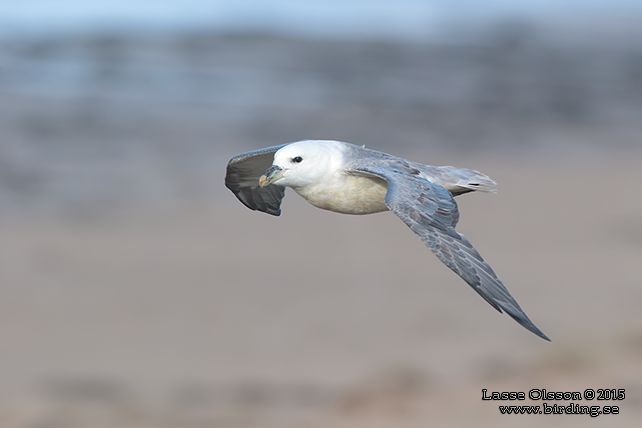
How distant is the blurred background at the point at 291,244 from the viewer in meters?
15.5

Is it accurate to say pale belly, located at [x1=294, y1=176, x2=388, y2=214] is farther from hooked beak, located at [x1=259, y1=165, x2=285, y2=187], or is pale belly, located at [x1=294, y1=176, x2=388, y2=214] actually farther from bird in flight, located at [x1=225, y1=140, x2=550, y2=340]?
hooked beak, located at [x1=259, y1=165, x2=285, y2=187]

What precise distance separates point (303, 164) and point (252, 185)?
135 centimetres

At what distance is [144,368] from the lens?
16.3m

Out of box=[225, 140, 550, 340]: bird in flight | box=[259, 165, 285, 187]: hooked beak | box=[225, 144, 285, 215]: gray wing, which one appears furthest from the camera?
box=[225, 144, 285, 215]: gray wing

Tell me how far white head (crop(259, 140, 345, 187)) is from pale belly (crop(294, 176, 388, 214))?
0.08m

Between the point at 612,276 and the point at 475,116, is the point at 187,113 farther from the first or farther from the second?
the point at 612,276

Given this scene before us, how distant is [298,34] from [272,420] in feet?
88.2

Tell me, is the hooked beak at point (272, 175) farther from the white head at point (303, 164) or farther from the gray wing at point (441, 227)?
the gray wing at point (441, 227)

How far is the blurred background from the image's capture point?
15469mm

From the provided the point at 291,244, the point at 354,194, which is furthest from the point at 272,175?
the point at 291,244

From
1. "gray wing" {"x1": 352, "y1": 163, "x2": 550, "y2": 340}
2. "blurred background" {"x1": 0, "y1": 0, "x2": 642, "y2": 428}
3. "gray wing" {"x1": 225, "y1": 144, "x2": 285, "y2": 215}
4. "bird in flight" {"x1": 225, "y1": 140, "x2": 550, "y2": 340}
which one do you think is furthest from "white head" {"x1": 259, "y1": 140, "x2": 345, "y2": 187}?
"blurred background" {"x1": 0, "y1": 0, "x2": 642, "y2": 428}

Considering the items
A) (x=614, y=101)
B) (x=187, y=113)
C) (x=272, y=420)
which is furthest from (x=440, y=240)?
(x=614, y=101)

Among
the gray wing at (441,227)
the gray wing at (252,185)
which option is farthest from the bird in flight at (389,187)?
the gray wing at (252,185)

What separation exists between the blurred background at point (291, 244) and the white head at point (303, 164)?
19.3ft
